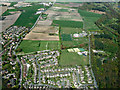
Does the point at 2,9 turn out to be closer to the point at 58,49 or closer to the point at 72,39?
the point at 72,39

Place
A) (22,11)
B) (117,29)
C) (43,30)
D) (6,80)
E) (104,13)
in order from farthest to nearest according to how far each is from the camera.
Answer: (104,13)
(22,11)
(117,29)
(43,30)
(6,80)

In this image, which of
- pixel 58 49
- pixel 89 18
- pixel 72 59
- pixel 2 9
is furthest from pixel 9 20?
pixel 89 18

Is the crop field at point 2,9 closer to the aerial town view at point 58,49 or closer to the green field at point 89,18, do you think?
the aerial town view at point 58,49

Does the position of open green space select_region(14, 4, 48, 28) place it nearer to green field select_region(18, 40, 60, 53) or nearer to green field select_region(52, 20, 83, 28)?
green field select_region(52, 20, 83, 28)

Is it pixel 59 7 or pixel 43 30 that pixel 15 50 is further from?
pixel 59 7

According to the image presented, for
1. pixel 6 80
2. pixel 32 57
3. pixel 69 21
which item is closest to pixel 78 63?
pixel 32 57

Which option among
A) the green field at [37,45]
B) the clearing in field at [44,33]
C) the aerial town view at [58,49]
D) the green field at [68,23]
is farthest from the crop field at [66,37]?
the green field at [68,23]
